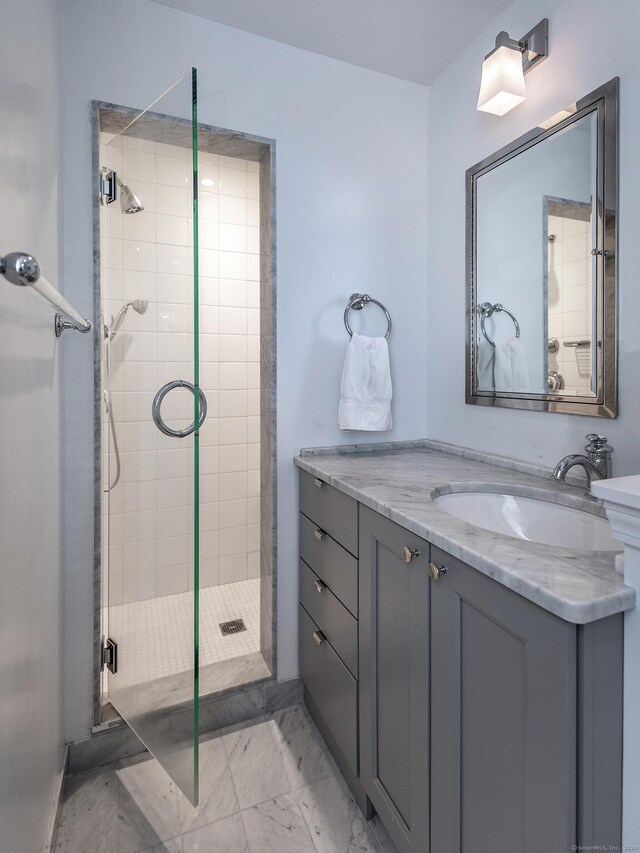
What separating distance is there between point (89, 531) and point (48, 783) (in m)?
0.66

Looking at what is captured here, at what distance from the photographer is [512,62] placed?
1.44 meters

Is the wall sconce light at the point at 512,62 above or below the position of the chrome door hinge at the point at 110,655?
above

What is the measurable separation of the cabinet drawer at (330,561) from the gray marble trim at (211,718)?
0.52 metres

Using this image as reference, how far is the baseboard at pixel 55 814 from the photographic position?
1227mm

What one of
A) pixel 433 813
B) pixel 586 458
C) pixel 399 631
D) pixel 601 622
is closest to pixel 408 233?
pixel 586 458

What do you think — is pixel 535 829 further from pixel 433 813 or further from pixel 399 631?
pixel 399 631

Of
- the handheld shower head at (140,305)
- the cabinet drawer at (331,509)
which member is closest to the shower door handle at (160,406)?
the handheld shower head at (140,305)

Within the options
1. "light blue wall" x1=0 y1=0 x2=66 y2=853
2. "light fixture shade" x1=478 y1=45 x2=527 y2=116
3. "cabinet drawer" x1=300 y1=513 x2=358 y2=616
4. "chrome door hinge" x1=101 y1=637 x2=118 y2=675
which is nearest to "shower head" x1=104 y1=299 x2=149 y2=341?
"light blue wall" x1=0 y1=0 x2=66 y2=853

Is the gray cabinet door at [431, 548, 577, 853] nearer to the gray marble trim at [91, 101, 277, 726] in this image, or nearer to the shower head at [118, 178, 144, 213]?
the gray marble trim at [91, 101, 277, 726]

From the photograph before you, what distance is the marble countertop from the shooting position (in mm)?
685

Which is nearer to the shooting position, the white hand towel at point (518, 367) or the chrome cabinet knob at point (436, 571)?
the chrome cabinet knob at point (436, 571)

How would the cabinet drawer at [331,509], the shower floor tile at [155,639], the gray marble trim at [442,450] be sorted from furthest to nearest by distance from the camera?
the gray marble trim at [442,450] < the cabinet drawer at [331,509] < the shower floor tile at [155,639]

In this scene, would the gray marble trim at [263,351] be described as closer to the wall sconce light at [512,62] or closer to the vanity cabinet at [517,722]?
the wall sconce light at [512,62]

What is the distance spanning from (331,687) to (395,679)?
0.47 m
